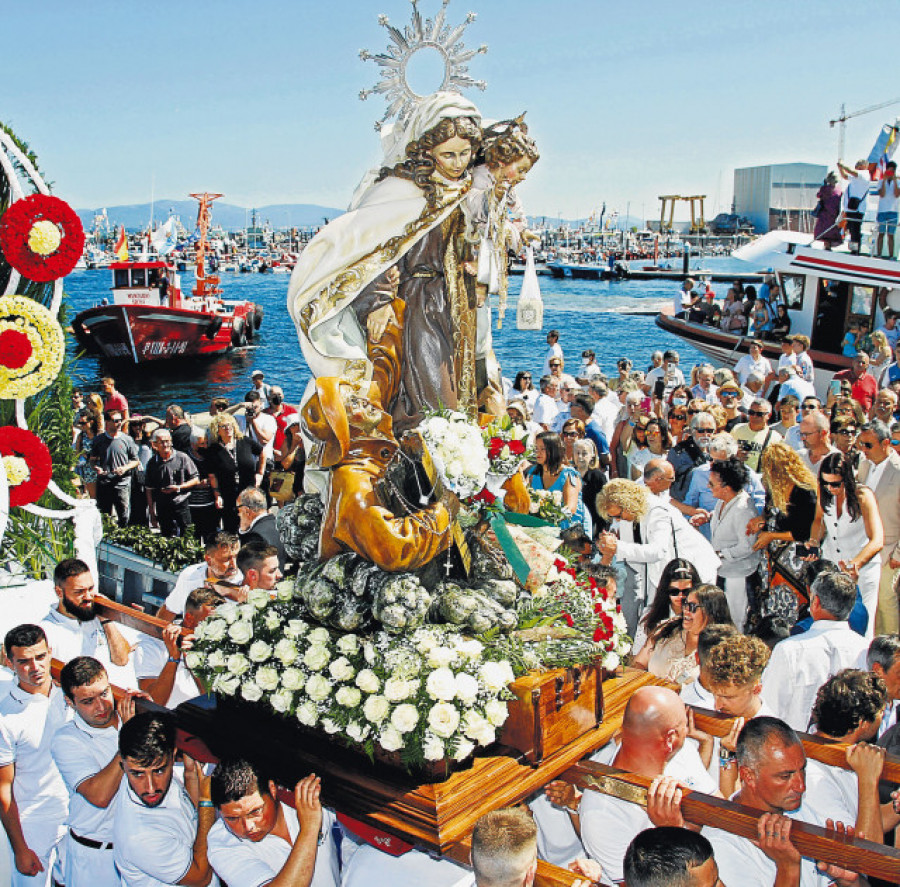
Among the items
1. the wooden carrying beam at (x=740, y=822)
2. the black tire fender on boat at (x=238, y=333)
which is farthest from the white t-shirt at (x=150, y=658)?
the black tire fender on boat at (x=238, y=333)

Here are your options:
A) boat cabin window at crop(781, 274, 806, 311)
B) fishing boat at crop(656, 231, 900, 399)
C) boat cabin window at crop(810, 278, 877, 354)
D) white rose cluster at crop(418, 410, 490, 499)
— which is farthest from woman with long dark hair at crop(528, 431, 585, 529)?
boat cabin window at crop(781, 274, 806, 311)

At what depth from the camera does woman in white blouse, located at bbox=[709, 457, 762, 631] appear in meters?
6.06

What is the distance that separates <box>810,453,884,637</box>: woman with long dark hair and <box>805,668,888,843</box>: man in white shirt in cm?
223

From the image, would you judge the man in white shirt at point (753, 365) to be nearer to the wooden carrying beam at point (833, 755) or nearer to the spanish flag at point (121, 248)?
the wooden carrying beam at point (833, 755)

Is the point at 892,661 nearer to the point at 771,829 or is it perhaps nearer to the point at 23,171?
the point at 771,829

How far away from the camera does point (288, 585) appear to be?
161 inches

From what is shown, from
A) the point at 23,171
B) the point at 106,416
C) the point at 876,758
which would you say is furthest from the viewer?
the point at 106,416

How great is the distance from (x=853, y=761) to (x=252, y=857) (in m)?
2.21

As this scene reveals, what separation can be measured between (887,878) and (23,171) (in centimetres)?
533

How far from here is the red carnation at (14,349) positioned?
4938 millimetres

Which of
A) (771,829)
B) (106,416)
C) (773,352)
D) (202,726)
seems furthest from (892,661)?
(773,352)

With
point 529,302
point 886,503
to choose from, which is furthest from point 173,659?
point 886,503

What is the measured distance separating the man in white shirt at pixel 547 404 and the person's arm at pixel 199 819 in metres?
6.11

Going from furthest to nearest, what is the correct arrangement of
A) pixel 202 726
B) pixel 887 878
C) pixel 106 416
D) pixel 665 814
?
pixel 106 416
pixel 202 726
pixel 665 814
pixel 887 878
